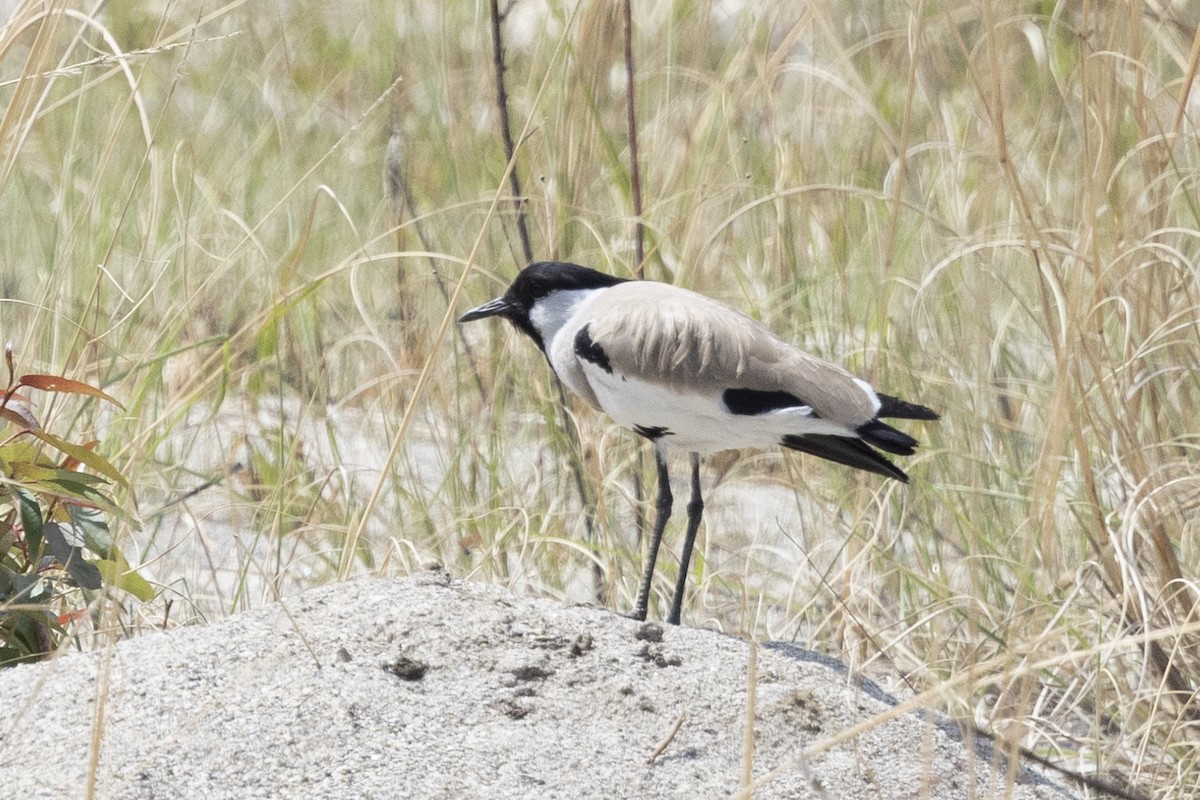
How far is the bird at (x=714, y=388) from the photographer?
9.52ft

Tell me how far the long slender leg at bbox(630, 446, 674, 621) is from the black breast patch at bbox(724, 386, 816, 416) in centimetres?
31

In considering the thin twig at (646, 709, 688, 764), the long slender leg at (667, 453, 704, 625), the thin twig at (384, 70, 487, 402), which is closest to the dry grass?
the thin twig at (384, 70, 487, 402)

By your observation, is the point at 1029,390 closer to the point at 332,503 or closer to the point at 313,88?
the point at 332,503

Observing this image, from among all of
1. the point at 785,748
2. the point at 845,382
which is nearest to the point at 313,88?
the point at 845,382

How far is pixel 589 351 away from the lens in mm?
3033

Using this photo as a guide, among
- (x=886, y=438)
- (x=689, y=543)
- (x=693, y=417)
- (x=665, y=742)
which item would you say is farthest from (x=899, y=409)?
(x=665, y=742)

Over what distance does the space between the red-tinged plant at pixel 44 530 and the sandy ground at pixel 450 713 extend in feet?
0.47

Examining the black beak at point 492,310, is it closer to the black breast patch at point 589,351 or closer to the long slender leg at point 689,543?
the black breast patch at point 589,351

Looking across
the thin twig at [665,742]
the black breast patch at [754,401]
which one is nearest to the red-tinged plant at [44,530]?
the thin twig at [665,742]

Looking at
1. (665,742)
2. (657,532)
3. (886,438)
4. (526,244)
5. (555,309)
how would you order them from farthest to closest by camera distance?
1. (526,244)
2. (555,309)
3. (657,532)
4. (886,438)
5. (665,742)

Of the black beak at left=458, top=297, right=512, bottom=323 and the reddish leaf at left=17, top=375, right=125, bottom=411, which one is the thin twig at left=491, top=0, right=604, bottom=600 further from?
the reddish leaf at left=17, top=375, right=125, bottom=411

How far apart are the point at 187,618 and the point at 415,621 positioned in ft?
2.73

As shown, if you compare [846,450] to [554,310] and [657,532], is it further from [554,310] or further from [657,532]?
[554,310]

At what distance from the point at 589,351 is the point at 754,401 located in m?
0.34
